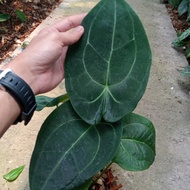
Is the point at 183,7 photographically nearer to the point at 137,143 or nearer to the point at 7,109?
the point at 137,143

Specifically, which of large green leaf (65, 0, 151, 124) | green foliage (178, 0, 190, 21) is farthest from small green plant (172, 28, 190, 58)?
large green leaf (65, 0, 151, 124)

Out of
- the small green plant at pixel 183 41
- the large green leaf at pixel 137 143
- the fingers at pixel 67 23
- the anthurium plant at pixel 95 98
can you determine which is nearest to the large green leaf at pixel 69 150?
the anthurium plant at pixel 95 98

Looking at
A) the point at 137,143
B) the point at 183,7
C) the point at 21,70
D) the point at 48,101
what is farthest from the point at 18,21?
the point at 137,143

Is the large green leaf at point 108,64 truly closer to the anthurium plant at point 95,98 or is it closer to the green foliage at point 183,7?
the anthurium plant at point 95,98

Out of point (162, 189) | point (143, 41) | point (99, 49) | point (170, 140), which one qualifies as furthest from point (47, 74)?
point (170, 140)

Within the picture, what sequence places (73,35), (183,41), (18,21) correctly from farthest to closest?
(18,21), (183,41), (73,35)

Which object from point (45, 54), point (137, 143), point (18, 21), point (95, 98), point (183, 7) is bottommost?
point (183, 7)

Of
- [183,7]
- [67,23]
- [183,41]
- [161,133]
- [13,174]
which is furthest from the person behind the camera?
[183,7]

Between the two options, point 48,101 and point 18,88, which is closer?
point 18,88
